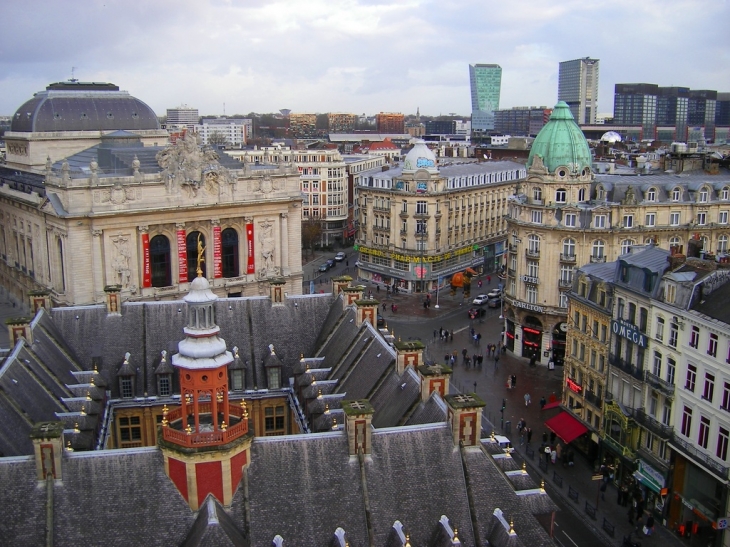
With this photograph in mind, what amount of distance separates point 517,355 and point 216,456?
62097 millimetres

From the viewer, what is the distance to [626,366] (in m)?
58.8

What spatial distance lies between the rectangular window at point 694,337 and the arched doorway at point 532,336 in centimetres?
3537

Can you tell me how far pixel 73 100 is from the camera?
116m

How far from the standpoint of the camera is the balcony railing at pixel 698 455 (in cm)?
4839

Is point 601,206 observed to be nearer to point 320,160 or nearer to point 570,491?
point 570,491

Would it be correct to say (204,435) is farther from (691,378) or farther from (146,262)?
(146,262)

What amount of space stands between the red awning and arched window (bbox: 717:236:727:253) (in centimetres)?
3317

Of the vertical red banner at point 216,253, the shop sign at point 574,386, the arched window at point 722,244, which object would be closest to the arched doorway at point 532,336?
the shop sign at point 574,386

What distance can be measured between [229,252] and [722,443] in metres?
60.8

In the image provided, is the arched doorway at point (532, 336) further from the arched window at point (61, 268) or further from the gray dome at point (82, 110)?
the gray dome at point (82, 110)

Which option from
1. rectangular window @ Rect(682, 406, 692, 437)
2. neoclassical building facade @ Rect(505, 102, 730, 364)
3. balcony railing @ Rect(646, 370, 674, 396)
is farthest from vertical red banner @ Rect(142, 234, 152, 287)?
rectangular window @ Rect(682, 406, 692, 437)

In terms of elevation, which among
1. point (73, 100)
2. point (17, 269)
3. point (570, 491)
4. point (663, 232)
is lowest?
point (570, 491)

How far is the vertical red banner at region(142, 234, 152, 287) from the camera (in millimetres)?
86688

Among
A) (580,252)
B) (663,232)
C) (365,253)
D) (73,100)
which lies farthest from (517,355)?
(73,100)
